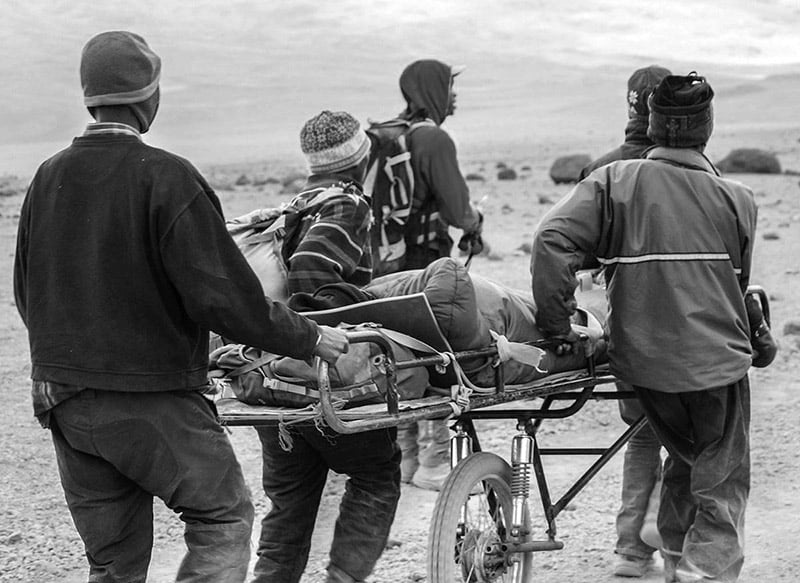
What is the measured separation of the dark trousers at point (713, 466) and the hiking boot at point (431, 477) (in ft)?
6.59

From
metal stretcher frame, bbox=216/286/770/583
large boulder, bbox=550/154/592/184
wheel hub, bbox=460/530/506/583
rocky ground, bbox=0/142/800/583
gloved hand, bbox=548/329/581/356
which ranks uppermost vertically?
gloved hand, bbox=548/329/581/356

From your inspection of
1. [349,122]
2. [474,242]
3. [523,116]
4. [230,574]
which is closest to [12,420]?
[474,242]

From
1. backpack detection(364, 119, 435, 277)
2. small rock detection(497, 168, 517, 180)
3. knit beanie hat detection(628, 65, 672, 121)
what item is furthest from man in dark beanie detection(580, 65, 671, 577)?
small rock detection(497, 168, 517, 180)

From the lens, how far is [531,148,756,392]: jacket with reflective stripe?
4.29 meters

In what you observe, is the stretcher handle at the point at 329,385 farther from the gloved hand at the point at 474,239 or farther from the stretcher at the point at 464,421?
the gloved hand at the point at 474,239

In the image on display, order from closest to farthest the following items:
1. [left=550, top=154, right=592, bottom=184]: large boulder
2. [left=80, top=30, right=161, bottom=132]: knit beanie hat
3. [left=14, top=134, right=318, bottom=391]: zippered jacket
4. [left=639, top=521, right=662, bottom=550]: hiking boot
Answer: [left=14, top=134, right=318, bottom=391]: zippered jacket
[left=80, top=30, right=161, bottom=132]: knit beanie hat
[left=639, top=521, right=662, bottom=550]: hiking boot
[left=550, top=154, right=592, bottom=184]: large boulder

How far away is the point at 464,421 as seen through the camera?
180 inches

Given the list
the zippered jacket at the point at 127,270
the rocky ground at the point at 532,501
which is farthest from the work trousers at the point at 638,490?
the zippered jacket at the point at 127,270

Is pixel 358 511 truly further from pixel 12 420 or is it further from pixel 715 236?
pixel 12 420

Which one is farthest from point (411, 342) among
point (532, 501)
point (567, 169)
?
point (567, 169)

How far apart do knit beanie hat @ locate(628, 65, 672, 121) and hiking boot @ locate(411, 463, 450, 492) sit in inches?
78.4

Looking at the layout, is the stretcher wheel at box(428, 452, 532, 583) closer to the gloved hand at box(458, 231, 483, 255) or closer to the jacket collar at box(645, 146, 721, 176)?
the jacket collar at box(645, 146, 721, 176)

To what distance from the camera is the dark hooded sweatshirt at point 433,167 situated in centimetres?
647

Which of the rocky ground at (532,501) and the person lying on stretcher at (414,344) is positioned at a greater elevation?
the person lying on stretcher at (414,344)
